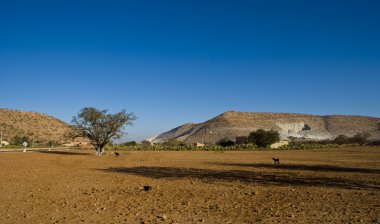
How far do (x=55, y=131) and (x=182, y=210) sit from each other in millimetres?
106771

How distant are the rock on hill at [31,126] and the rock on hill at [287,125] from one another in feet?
182

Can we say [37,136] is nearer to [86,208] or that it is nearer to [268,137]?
[268,137]

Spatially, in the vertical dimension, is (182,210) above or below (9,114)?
below

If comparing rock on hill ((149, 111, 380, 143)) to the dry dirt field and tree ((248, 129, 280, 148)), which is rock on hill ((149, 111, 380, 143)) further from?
the dry dirt field

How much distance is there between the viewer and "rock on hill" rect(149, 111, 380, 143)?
14500 cm

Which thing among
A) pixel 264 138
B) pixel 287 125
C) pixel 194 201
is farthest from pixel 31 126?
pixel 194 201

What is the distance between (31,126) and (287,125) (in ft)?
339

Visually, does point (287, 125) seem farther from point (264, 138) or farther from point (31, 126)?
point (31, 126)

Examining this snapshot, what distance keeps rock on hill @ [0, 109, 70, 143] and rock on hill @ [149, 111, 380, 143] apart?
182ft

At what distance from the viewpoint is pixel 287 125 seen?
160 m

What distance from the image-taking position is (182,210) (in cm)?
1093

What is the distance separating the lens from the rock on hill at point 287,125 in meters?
145

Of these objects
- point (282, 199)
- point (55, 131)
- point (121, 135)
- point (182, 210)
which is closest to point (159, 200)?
point (182, 210)

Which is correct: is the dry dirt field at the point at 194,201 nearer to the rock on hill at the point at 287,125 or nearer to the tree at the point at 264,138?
the tree at the point at 264,138
